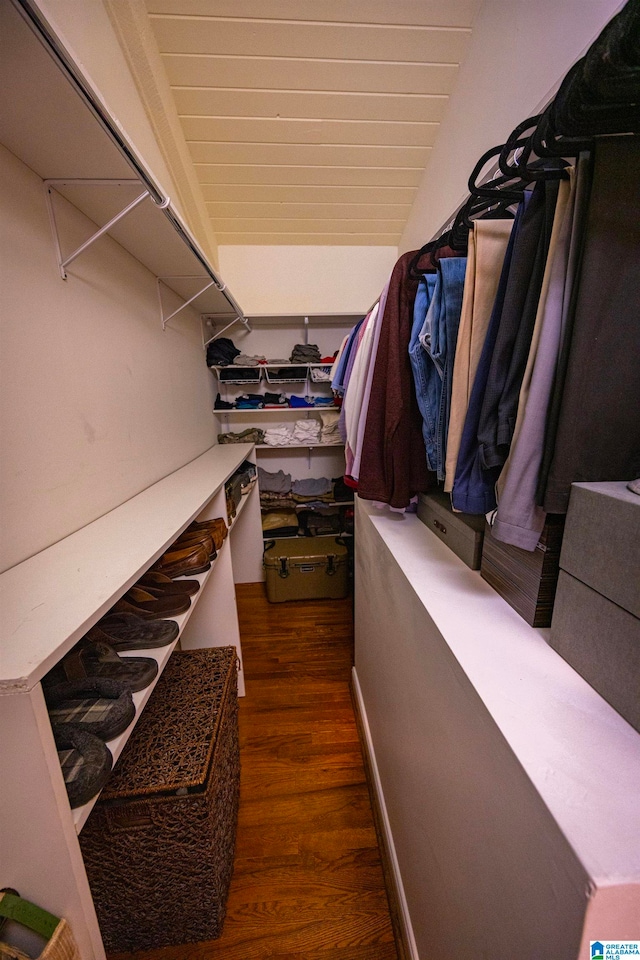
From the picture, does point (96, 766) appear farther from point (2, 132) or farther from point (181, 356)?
point (181, 356)

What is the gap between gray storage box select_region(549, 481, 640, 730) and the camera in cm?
39

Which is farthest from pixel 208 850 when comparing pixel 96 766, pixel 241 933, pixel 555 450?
pixel 555 450

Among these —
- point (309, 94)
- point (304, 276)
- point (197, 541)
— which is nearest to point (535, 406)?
point (197, 541)

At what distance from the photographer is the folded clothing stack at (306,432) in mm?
2463

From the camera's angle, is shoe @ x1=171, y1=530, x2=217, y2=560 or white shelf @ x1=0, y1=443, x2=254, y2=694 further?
shoe @ x1=171, y1=530, x2=217, y2=560

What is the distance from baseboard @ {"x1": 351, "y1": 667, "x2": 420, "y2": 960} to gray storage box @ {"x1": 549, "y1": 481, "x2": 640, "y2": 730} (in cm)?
92

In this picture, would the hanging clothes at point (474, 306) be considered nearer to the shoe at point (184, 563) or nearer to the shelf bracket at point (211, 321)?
the shoe at point (184, 563)

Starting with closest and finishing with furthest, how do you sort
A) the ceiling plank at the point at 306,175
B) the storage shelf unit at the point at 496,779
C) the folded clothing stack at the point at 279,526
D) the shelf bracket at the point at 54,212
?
the storage shelf unit at the point at 496,779, the shelf bracket at the point at 54,212, the ceiling plank at the point at 306,175, the folded clothing stack at the point at 279,526

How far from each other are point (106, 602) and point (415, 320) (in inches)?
34.8

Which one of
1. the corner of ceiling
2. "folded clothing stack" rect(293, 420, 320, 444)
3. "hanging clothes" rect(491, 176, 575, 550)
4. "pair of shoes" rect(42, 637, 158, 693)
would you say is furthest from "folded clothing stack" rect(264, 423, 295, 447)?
"hanging clothes" rect(491, 176, 575, 550)

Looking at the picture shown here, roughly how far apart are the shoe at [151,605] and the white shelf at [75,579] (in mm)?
208

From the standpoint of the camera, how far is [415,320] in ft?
2.69

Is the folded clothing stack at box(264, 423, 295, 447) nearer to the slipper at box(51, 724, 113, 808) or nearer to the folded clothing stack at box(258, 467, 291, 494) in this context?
the folded clothing stack at box(258, 467, 291, 494)

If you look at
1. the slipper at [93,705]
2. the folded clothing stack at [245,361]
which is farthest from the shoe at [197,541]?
the folded clothing stack at [245,361]
